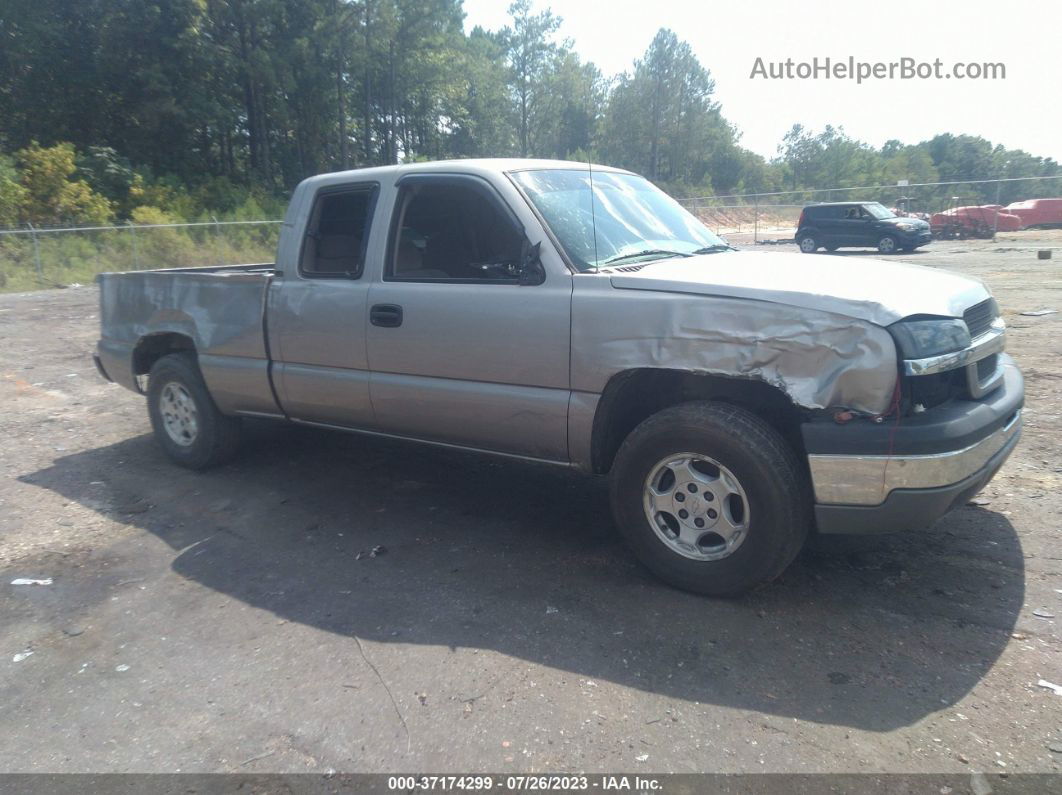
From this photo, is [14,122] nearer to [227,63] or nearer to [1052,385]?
[227,63]

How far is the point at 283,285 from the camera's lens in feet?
16.7

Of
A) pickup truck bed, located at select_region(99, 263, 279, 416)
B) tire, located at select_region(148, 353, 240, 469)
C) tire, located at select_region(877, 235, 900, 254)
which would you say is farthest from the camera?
tire, located at select_region(877, 235, 900, 254)

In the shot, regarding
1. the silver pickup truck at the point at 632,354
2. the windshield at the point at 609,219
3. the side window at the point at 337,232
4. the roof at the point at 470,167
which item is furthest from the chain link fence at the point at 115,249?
the windshield at the point at 609,219

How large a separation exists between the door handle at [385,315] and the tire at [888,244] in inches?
1001

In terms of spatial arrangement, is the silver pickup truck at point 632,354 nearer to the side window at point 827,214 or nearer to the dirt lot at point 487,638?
the dirt lot at point 487,638

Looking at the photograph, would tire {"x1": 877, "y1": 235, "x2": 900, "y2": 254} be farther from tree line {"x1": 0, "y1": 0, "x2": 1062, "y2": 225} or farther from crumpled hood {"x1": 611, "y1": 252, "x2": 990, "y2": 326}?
crumpled hood {"x1": 611, "y1": 252, "x2": 990, "y2": 326}

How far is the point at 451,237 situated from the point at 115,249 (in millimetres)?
20938

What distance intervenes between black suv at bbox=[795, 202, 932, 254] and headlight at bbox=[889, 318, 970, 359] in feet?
81.5

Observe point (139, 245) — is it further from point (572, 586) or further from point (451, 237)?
point (572, 586)

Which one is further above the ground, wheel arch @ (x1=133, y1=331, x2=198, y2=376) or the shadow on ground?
wheel arch @ (x1=133, y1=331, x2=198, y2=376)

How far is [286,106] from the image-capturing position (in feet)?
130

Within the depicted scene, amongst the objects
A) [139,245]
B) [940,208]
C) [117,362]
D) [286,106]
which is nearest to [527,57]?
[286,106]

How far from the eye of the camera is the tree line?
102 ft

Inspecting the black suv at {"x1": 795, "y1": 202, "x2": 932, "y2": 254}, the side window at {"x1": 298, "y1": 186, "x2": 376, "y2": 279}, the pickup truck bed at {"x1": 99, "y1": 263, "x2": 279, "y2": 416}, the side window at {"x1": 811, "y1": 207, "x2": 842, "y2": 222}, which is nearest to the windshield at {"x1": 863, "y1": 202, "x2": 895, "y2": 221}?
the black suv at {"x1": 795, "y1": 202, "x2": 932, "y2": 254}
